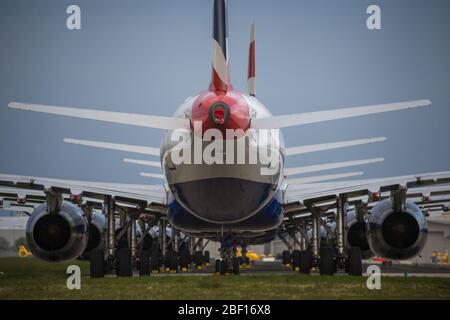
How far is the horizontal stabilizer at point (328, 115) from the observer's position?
12844mm

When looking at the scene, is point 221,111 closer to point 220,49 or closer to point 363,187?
point 220,49

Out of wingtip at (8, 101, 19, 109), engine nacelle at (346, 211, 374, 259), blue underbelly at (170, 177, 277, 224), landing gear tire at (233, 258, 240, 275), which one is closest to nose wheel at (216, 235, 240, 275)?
landing gear tire at (233, 258, 240, 275)

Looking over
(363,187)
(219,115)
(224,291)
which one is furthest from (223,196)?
(363,187)

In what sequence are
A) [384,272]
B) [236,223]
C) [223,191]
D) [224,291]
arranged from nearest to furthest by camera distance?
1. [224,291]
2. [223,191]
3. [236,223]
4. [384,272]

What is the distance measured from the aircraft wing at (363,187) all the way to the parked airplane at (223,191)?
4cm

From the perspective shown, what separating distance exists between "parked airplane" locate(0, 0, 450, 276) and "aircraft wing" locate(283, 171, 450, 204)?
0.13 ft

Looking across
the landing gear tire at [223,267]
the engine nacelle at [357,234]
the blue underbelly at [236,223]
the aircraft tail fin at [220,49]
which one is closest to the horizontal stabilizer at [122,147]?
the aircraft tail fin at [220,49]

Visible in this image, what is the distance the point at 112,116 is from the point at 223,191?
412 centimetres

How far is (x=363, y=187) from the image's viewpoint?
22.0 m

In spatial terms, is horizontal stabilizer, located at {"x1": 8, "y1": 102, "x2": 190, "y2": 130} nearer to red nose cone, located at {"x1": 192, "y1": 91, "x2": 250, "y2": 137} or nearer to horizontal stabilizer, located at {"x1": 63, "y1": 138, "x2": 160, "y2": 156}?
red nose cone, located at {"x1": 192, "y1": 91, "x2": 250, "y2": 137}

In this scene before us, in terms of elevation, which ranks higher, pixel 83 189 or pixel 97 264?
pixel 83 189

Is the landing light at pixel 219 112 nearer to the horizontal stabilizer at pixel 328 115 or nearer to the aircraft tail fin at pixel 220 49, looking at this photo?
the aircraft tail fin at pixel 220 49
